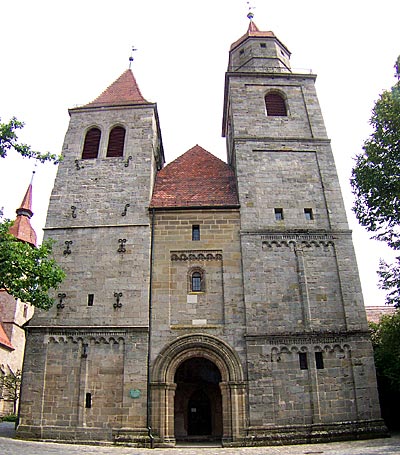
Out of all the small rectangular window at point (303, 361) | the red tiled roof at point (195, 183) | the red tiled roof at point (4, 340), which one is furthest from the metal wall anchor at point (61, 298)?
the red tiled roof at point (4, 340)

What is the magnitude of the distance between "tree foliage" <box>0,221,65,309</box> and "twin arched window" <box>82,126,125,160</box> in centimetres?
748

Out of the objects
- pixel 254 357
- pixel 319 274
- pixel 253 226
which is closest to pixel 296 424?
pixel 254 357

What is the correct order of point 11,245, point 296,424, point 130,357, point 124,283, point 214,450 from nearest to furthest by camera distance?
point 11,245 < point 214,450 < point 296,424 < point 130,357 < point 124,283

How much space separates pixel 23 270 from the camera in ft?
44.2

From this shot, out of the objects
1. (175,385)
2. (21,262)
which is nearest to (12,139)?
(21,262)

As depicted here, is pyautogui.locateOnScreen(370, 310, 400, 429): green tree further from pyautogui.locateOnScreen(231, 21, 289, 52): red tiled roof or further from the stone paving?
pyautogui.locateOnScreen(231, 21, 289, 52): red tiled roof

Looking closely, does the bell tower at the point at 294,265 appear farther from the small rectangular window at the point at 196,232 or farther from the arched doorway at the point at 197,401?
the arched doorway at the point at 197,401

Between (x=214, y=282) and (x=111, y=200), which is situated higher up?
(x=111, y=200)

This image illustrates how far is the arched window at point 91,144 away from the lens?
21.0 metres

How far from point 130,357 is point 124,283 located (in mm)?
2940

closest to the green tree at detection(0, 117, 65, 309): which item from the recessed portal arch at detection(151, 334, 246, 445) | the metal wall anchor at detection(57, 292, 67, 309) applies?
the metal wall anchor at detection(57, 292, 67, 309)

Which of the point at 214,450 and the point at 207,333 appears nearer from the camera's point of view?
the point at 214,450

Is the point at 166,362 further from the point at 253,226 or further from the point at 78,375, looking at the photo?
the point at 253,226

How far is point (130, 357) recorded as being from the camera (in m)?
15.9
